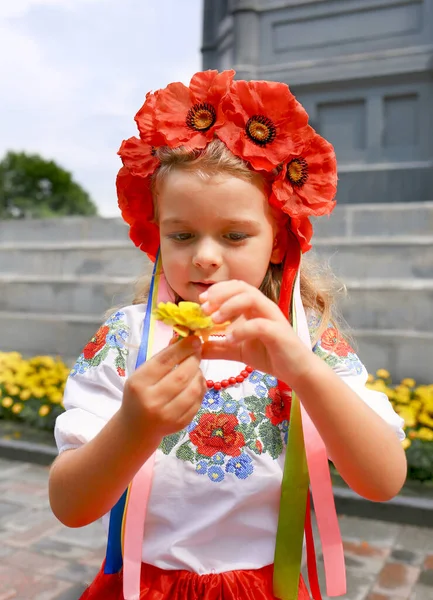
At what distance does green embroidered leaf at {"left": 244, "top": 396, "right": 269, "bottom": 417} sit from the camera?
1.51m

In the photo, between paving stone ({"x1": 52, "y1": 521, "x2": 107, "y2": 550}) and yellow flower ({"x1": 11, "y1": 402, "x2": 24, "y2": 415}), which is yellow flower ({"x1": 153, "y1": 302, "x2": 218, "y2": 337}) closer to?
paving stone ({"x1": 52, "y1": 521, "x2": 107, "y2": 550})

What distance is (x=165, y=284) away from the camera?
1619 mm

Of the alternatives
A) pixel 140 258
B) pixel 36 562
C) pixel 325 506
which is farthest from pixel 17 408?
pixel 325 506

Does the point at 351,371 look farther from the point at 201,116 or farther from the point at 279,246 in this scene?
the point at 201,116

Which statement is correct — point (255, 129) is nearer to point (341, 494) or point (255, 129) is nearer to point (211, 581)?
point (211, 581)

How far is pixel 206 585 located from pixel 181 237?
2.64 ft

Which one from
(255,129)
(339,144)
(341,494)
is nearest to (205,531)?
(255,129)

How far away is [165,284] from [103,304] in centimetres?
474

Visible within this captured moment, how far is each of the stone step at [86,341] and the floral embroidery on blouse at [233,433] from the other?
3385 mm

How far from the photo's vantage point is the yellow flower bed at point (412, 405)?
426 centimetres

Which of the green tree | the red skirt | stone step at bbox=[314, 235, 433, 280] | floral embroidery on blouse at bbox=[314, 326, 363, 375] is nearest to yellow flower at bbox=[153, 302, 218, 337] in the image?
floral embroidery on blouse at bbox=[314, 326, 363, 375]

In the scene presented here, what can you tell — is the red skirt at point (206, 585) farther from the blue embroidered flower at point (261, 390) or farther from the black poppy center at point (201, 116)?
the black poppy center at point (201, 116)

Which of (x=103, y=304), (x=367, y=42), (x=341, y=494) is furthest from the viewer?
(x=367, y=42)

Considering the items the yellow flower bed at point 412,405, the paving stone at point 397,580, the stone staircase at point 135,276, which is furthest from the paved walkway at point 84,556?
the stone staircase at point 135,276
